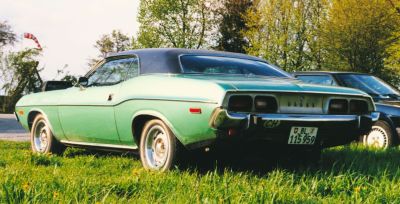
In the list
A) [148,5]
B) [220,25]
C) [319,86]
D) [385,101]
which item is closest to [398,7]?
[220,25]

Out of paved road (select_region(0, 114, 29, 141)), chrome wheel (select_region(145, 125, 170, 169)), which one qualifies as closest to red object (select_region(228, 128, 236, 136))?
chrome wheel (select_region(145, 125, 170, 169))

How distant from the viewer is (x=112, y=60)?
619 cm

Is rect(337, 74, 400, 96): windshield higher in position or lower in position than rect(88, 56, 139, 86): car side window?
lower

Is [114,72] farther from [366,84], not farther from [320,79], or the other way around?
[366,84]

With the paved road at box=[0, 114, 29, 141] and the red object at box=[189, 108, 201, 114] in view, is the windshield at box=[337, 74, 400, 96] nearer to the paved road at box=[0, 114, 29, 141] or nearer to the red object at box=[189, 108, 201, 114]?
the red object at box=[189, 108, 201, 114]

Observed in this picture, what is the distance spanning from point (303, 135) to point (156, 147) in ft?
4.42

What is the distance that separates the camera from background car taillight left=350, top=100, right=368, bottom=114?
513 cm

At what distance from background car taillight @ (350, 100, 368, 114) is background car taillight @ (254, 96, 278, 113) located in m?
0.97

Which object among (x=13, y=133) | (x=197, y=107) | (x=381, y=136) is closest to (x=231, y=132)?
(x=197, y=107)

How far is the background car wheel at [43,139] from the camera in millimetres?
7052

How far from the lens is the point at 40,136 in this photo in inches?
293

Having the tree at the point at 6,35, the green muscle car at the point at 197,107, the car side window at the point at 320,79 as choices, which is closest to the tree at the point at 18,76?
the tree at the point at 6,35

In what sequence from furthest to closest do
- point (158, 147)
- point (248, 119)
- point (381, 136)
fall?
point (381, 136) < point (158, 147) < point (248, 119)

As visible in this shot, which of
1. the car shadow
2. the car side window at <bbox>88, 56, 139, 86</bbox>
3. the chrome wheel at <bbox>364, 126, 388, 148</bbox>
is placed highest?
the car side window at <bbox>88, 56, 139, 86</bbox>
